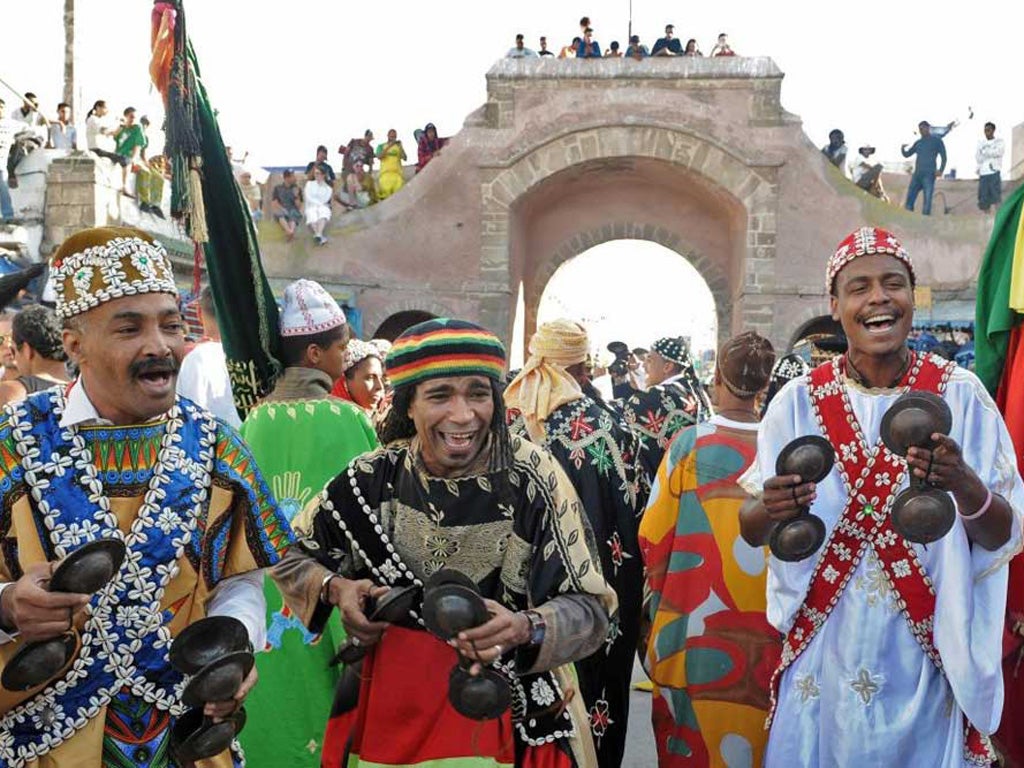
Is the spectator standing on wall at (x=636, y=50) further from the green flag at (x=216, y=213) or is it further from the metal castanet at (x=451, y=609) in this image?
the metal castanet at (x=451, y=609)

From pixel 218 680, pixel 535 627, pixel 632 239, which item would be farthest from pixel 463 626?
pixel 632 239

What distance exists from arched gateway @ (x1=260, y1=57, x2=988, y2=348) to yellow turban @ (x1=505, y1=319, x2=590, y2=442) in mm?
14389

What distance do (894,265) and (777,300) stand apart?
1717 cm

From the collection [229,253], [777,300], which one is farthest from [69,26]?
[229,253]

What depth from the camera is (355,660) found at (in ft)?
9.53

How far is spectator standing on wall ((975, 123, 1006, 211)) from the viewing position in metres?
21.0

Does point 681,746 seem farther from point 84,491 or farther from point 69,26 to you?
point 69,26

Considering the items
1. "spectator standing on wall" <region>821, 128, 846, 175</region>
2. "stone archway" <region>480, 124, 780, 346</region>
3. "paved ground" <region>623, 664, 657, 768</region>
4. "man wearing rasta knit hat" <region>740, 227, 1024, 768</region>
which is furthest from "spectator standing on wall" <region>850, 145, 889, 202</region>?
"man wearing rasta knit hat" <region>740, 227, 1024, 768</region>

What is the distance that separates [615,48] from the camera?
21.7 metres

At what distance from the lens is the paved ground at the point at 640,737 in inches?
230

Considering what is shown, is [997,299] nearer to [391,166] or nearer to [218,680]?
[218,680]

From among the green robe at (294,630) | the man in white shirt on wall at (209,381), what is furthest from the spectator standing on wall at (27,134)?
the green robe at (294,630)

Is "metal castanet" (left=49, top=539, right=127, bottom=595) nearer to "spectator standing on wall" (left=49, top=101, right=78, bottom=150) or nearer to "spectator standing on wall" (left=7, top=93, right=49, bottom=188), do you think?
"spectator standing on wall" (left=7, top=93, right=49, bottom=188)

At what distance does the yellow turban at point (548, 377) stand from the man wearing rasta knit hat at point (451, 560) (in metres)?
2.11
